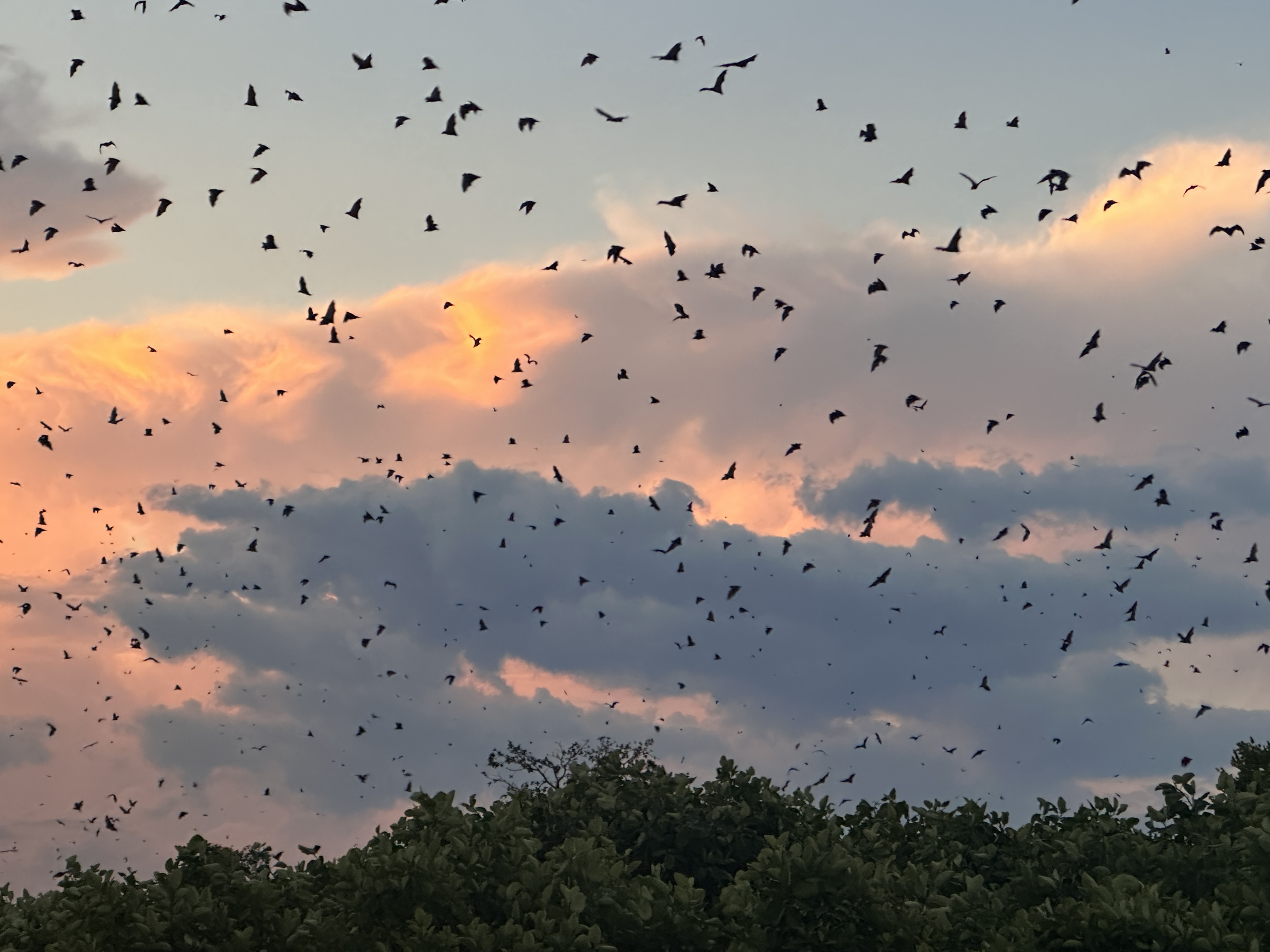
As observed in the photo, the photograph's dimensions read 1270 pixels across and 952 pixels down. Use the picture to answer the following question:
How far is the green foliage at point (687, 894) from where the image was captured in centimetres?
1784

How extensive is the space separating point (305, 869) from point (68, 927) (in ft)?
15.5

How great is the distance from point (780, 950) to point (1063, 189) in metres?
25.7

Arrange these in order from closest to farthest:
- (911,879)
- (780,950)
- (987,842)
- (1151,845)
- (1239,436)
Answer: (780,950) → (911,879) → (1151,845) → (987,842) → (1239,436)

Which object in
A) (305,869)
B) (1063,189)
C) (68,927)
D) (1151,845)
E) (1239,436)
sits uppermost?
(1063,189)

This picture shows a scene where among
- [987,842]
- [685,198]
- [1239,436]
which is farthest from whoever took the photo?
[1239,436]

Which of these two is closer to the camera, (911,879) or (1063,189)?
(911,879)

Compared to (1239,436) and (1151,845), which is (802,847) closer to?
(1151,845)

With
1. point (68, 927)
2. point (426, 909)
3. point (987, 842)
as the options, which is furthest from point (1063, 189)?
point (68, 927)

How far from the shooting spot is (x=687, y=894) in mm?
18719

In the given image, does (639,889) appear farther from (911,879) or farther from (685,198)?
(685,198)

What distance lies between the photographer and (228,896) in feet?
67.9

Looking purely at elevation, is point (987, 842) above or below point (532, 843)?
above

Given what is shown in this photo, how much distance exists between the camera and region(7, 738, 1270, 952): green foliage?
1784 centimetres

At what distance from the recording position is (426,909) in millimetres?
19297
